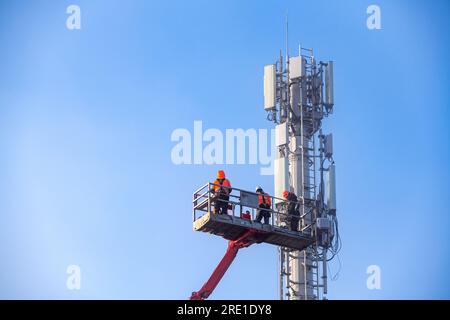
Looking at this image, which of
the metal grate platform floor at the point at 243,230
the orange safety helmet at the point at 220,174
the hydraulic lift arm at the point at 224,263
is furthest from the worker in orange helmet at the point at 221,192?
the hydraulic lift arm at the point at 224,263

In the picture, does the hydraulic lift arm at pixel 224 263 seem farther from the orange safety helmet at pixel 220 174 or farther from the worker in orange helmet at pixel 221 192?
the orange safety helmet at pixel 220 174

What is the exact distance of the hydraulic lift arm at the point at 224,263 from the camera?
58.4 meters

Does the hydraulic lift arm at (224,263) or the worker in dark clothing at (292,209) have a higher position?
the worker in dark clothing at (292,209)

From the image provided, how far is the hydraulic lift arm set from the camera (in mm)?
58438

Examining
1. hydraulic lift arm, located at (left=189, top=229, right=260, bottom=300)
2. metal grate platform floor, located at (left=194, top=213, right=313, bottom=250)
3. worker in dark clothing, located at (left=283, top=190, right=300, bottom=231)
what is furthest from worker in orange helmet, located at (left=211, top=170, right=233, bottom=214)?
worker in dark clothing, located at (left=283, top=190, right=300, bottom=231)

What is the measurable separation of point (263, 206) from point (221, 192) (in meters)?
2.39

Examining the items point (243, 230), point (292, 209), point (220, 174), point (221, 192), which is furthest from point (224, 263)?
point (220, 174)

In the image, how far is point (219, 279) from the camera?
195ft

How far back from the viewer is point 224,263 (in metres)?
59.4

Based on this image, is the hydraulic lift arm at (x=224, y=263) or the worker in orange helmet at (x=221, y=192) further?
the hydraulic lift arm at (x=224, y=263)

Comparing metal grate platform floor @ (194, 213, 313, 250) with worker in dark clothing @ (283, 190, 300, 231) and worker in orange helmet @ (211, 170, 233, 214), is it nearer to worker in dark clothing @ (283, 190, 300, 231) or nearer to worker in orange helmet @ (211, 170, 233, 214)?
worker in orange helmet @ (211, 170, 233, 214)

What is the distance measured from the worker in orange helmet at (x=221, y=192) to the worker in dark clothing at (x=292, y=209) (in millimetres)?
3624

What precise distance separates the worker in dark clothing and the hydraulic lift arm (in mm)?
2017
